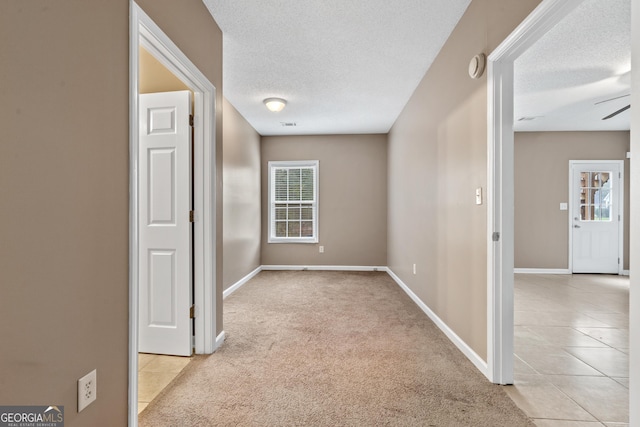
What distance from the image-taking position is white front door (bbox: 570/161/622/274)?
5.87 m

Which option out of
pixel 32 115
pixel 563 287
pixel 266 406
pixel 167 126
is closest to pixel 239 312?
pixel 266 406

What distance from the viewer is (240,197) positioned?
16.3ft

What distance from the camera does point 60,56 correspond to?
1.12 metres

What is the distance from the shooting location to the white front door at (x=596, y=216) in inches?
231

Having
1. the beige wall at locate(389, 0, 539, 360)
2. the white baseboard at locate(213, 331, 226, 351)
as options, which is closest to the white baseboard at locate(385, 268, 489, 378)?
the beige wall at locate(389, 0, 539, 360)

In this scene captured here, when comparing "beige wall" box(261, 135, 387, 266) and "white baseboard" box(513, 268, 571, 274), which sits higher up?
"beige wall" box(261, 135, 387, 266)

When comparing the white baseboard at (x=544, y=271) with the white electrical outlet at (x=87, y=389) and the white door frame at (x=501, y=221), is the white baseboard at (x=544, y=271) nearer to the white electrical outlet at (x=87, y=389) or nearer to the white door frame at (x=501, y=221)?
the white door frame at (x=501, y=221)

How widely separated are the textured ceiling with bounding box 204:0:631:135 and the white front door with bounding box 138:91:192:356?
0.89m

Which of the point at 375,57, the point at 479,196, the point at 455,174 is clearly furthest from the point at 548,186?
the point at 479,196

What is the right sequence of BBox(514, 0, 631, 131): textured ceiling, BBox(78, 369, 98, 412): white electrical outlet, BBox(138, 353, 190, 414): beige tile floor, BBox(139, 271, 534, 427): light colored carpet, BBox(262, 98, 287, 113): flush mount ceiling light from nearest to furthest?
BBox(78, 369, 98, 412): white electrical outlet, BBox(139, 271, 534, 427): light colored carpet, BBox(138, 353, 190, 414): beige tile floor, BBox(514, 0, 631, 131): textured ceiling, BBox(262, 98, 287, 113): flush mount ceiling light

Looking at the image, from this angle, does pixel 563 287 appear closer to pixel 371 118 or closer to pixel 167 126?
pixel 371 118

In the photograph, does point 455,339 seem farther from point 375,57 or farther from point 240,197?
point 240,197

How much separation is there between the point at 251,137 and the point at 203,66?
3.30 metres

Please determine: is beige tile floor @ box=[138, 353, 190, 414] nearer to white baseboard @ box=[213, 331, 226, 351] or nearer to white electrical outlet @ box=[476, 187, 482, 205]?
white baseboard @ box=[213, 331, 226, 351]
